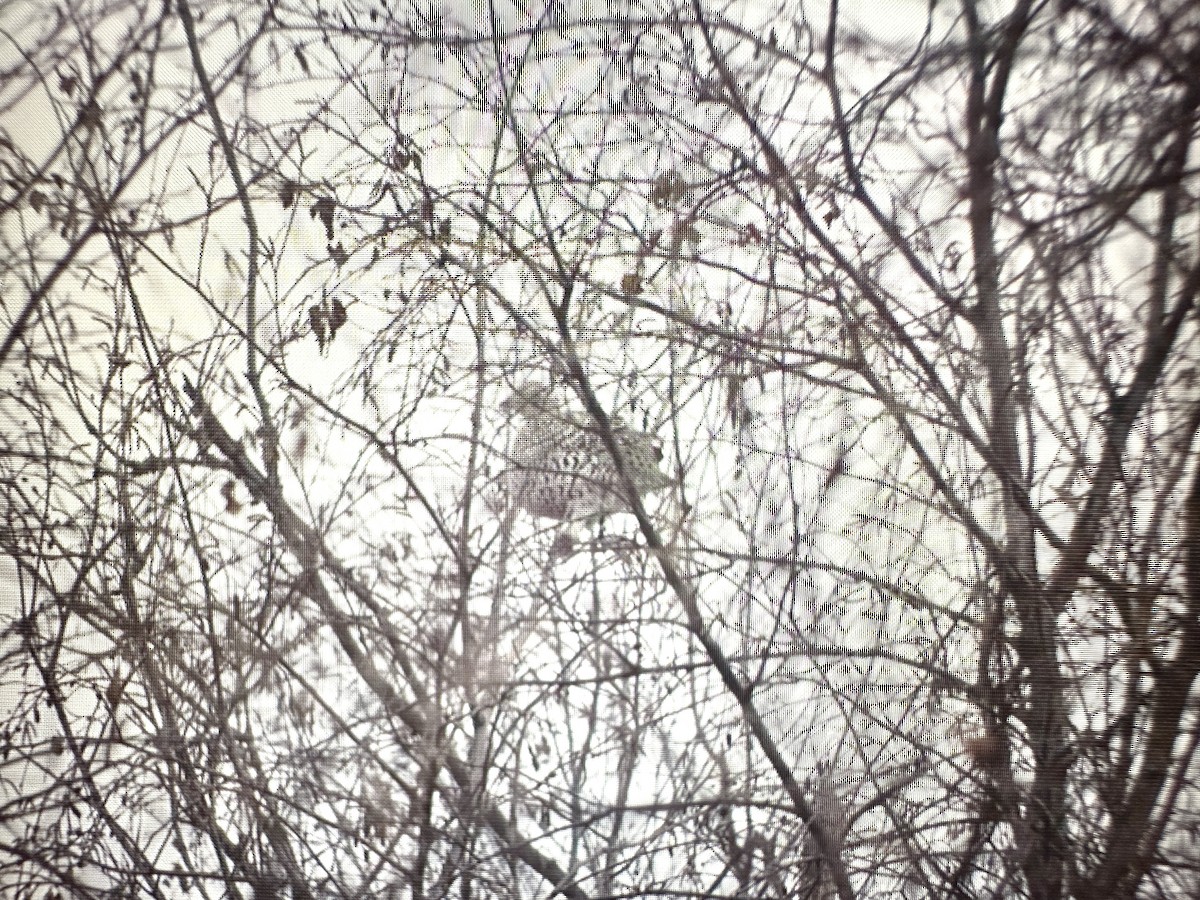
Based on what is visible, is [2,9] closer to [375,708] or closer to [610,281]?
[610,281]

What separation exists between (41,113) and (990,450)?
3.97 feet

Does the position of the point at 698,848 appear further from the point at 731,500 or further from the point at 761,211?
the point at 761,211

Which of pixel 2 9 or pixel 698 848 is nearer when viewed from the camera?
pixel 698 848

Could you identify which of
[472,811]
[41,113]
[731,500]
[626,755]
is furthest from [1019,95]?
[41,113]

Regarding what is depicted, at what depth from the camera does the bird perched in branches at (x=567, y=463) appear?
1.07 metres

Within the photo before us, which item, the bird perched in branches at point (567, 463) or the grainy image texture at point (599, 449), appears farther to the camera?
the bird perched in branches at point (567, 463)

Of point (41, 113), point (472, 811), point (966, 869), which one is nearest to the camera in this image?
point (966, 869)

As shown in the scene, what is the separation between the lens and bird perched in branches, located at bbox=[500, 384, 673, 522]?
1074 millimetres

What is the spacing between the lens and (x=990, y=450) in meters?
0.98

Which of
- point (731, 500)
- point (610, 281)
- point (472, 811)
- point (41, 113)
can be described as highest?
point (41, 113)

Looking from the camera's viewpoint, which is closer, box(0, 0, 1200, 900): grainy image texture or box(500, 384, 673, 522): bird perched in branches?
box(0, 0, 1200, 900): grainy image texture

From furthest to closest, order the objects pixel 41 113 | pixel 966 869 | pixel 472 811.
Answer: pixel 41 113
pixel 472 811
pixel 966 869

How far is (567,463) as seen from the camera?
1.09m

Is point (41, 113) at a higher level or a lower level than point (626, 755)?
higher
